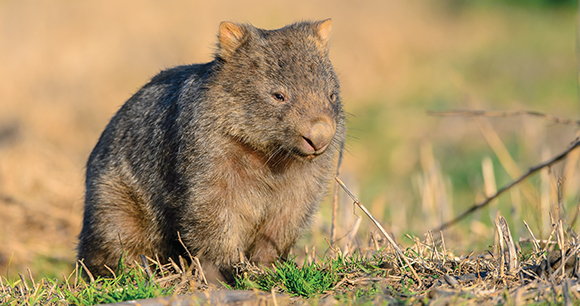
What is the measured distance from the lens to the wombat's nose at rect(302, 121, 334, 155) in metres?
4.43

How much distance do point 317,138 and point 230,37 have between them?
135 centimetres

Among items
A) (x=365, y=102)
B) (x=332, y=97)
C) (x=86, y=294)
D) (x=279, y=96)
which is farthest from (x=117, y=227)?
(x=365, y=102)

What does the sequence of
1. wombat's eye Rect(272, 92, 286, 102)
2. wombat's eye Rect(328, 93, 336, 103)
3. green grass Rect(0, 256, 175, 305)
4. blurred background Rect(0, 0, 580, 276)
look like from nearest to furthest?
green grass Rect(0, 256, 175, 305) → wombat's eye Rect(272, 92, 286, 102) → wombat's eye Rect(328, 93, 336, 103) → blurred background Rect(0, 0, 580, 276)

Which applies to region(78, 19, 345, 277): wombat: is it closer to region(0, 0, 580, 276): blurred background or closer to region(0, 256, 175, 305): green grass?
region(0, 256, 175, 305): green grass

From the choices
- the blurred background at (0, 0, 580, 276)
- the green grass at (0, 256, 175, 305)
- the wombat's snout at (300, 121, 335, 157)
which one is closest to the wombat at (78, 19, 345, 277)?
the wombat's snout at (300, 121, 335, 157)

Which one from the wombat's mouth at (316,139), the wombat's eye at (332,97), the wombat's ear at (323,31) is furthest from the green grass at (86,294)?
the wombat's ear at (323,31)

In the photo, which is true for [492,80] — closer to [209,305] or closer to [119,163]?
[119,163]

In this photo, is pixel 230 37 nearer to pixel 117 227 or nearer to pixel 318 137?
pixel 318 137

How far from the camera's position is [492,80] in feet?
69.1

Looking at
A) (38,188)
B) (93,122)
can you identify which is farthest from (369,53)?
(38,188)

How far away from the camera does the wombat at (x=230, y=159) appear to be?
15.7 ft

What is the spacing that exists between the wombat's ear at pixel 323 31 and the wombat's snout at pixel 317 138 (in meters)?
1.23

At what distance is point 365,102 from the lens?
18750 mm

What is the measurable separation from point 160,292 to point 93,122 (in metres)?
11.3
